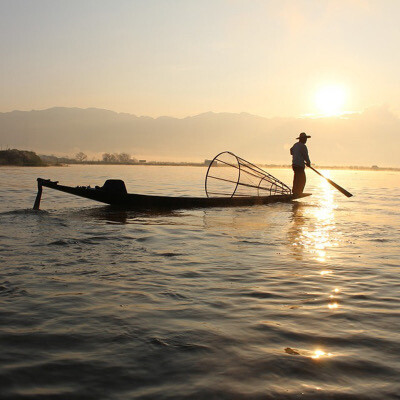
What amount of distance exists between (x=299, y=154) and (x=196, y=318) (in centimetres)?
1452

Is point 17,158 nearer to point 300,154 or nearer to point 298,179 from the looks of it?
point 298,179

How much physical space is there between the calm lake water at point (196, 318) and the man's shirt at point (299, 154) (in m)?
9.30

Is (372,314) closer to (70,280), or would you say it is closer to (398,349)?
(398,349)

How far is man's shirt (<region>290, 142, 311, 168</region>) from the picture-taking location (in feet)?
57.3

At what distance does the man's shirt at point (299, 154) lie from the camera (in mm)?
17469

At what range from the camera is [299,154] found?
17.6 metres

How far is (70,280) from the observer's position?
531 cm

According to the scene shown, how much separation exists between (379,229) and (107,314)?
8.83m

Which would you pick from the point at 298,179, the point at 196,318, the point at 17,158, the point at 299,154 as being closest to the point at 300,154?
the point at 299,154

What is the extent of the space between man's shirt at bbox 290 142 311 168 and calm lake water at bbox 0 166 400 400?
9.30 meters

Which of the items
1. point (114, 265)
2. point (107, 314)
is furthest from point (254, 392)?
point (114, 265)

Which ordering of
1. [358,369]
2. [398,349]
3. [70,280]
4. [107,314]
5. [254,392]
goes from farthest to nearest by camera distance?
[70,280] < [107,314] < [398,349] < [358,369] < [254,392]

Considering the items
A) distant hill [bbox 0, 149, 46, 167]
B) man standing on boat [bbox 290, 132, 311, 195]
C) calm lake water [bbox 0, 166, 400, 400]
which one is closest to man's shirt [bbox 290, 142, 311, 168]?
man standing on boat [bbox 290, 132, 311, 195]

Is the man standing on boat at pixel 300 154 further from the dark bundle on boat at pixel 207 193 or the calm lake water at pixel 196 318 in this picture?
the calm lake water at pixel 196 318
